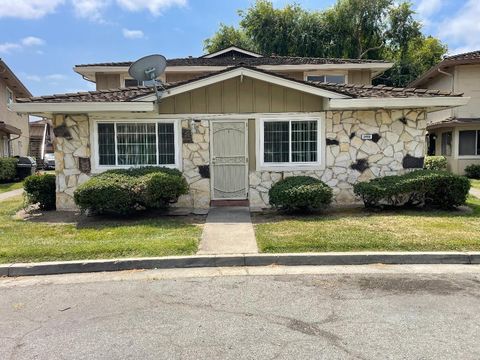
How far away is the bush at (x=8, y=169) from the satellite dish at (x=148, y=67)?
12972 mm

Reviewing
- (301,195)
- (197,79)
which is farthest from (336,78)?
(301,195)

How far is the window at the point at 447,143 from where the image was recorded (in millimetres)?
20828

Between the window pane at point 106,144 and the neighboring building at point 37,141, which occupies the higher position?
the neighboring building at point 37,141

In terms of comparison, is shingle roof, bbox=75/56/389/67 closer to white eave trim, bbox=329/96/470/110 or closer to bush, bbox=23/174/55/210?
white eave trim, bbox=329/96/470/110

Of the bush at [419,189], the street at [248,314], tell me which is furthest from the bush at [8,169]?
the bush at [419,189]

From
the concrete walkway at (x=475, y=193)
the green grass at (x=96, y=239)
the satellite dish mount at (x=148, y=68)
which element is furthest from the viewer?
the concrete walkway at (x=475, y=193)

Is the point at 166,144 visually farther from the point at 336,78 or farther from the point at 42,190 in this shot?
the point at 336,78

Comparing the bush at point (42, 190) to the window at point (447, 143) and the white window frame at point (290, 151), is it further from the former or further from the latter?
the window at point (447, 143)

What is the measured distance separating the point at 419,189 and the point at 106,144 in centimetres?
793

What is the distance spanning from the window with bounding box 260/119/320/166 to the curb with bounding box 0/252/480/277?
4.83m

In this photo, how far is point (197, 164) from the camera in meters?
10.9

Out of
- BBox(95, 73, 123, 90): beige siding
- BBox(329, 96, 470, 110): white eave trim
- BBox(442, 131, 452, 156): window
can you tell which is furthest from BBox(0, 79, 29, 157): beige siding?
BBox(442, 131, 452, 156): window

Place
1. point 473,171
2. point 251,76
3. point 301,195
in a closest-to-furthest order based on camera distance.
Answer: point 301,195
point 251,76
point 473,171

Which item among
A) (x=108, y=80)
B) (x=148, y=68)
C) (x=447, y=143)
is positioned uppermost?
(x=108, y=80)
